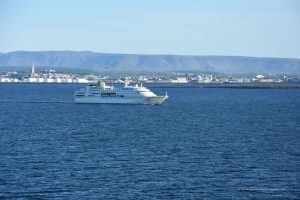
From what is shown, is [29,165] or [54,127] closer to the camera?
[29,165]

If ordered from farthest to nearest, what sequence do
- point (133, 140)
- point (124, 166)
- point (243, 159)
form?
1. point (133, 140)
2. point (243, 159)
3. point (124, 166)

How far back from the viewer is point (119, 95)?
11425 centimetres

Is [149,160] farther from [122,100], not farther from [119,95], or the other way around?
[119,95]

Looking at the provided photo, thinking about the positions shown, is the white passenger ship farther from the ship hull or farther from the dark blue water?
the dark blue water

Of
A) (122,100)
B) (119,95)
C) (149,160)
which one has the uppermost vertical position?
(119,95)

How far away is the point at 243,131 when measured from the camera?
64.2 metres

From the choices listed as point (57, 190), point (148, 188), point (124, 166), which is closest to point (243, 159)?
point (124, 166)

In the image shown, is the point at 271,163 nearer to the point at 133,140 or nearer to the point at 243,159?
the point at 243,159

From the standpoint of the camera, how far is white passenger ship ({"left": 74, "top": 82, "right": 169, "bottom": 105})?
111 metres

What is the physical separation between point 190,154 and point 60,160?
8291mm

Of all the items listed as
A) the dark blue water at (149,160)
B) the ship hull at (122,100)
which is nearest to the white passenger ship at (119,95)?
the ship hull at (122,100)

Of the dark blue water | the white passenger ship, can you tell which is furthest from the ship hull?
the dark blue water

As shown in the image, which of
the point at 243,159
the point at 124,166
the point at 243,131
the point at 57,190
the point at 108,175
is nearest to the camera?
the point at 57,190

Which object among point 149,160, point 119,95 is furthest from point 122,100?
point 149,160
